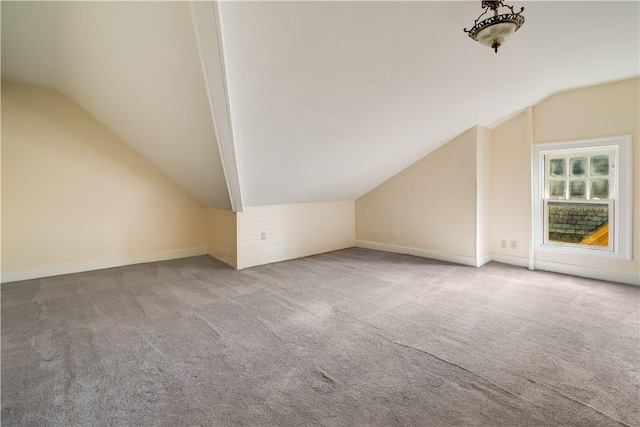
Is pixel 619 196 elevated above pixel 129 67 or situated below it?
below

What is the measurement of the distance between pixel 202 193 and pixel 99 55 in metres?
2.08

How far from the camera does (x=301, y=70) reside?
2.23 metres

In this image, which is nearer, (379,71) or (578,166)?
(379,71)

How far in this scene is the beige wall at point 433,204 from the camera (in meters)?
4.04

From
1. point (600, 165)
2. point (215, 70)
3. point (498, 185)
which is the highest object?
point (215, 70)

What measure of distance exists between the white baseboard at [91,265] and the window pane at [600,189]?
5469mm

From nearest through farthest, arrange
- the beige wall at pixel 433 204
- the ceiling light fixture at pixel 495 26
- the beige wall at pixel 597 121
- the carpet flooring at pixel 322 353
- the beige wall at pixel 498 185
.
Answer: the carpet flooring at pixel 322 353 → the ceiling light fixture at pixel 495 26 → the beige wall at pixel 597 121 → the beige wall at pixel 498 185 → the beige wall at pixel 433 204

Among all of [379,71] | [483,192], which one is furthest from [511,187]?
[379,71]

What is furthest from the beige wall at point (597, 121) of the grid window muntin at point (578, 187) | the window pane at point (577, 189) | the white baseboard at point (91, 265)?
the white baseboard at point (91, 265)

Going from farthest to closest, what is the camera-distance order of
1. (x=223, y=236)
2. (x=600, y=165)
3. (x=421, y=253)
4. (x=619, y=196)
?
(x=421, y=253) < (x=223, y=236) < (x=600, y=165) < (x=619, y=196)

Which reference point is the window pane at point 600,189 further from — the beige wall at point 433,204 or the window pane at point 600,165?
the beige wall at point 433,204

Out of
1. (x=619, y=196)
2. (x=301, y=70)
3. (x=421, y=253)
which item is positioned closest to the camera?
(x=301, y=70)

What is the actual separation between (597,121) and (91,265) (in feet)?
21.4

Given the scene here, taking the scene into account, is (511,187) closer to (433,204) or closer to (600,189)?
(600,189)
